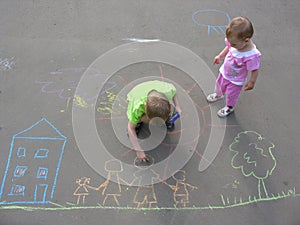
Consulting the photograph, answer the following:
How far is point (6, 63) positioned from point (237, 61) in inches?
103

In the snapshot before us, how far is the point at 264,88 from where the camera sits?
305cm

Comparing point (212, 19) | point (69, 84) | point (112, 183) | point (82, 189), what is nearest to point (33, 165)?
point (82, 189)

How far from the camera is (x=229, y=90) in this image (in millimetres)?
2568

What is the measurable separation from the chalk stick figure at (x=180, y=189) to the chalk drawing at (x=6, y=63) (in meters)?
2.30

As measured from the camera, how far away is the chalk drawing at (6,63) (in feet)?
10.1

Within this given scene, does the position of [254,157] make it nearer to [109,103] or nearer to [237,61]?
[237,61]

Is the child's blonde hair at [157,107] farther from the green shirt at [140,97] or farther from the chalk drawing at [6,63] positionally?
the chalk drawing at [6,63]

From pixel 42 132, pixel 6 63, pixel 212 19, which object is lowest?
pixel 42 132

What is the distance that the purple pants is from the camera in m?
2.53

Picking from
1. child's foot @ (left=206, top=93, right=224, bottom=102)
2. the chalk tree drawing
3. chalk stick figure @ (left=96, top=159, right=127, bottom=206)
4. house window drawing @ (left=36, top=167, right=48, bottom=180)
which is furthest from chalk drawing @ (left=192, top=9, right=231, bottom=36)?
house window drawing @ (left=36, top=167, right=48, bottom=180)

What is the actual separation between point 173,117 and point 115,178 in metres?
0.82

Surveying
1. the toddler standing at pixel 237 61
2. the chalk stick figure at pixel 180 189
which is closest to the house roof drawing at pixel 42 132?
the chalk stick figure at pixel 180 189

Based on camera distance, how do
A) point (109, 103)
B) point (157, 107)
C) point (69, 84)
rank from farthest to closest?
point (69, 84)
point (109, 103)
point (157, 107)

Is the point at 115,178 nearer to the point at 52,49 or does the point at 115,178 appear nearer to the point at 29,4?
the point at 52,49
